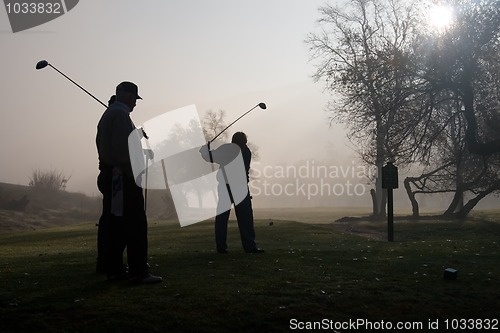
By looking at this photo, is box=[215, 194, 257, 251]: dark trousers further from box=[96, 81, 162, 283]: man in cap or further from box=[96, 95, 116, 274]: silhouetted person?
box=[96, 81, 162, 283]: man in cap

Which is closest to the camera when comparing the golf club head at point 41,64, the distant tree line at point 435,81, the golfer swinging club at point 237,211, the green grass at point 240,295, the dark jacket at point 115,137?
the green grass at point 240,295

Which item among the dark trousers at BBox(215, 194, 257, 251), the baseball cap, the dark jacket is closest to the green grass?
the dark trousers at BBox(215, 194, 257, 251)

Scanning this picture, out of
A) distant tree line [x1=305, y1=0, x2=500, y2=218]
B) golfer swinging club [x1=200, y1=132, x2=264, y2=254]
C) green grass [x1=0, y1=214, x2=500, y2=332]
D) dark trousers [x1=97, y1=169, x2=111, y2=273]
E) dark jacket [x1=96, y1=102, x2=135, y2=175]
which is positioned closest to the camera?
green grass [x1=0, y1=214, x2=500, y2=332]

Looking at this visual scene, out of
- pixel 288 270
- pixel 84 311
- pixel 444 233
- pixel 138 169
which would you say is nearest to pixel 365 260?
pixel 288 270

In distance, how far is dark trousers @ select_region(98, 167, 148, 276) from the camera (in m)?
7.61

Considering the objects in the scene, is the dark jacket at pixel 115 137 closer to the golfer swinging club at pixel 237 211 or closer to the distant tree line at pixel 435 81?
the golfer swinging club at pixel 237 211

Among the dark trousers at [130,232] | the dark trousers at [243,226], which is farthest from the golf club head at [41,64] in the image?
the dark trousers at [243,226]

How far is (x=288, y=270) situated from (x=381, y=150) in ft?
67.7

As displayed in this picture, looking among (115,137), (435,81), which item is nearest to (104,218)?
(115,137)

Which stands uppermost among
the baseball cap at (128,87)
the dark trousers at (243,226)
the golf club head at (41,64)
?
the golf club head at (41,64)

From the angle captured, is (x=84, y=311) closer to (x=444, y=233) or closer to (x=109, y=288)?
(x=109, y=288)

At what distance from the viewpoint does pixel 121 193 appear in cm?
753

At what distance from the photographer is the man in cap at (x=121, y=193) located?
7523 millimetres

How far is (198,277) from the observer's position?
8.17m
